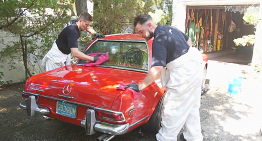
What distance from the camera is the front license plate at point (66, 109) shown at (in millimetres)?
2828

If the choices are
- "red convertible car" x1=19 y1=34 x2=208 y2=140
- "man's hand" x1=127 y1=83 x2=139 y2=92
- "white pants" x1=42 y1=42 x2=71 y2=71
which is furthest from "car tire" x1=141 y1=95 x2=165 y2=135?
"white pants" x1=42 y1=42 x2=71 y2=71

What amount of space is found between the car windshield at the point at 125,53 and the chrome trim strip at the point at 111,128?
1.10 m

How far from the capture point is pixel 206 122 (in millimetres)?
4055

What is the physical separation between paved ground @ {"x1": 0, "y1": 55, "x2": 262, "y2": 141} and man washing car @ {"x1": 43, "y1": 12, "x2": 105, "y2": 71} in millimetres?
1140

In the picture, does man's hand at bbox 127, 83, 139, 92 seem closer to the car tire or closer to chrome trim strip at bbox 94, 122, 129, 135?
chrome trim strip at bbox 94, 122, 129, 135

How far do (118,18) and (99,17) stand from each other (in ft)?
2.16

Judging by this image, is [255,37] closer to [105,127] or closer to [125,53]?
[125,53]

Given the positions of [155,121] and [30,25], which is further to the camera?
[30,25]

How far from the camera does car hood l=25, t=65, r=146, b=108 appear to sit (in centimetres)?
266

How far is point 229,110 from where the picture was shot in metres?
4.67

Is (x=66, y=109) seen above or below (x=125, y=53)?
below

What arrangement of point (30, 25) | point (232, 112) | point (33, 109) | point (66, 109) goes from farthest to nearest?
point (30, 25) → point (232, 112) → point (33, 109) → point (66, 109)

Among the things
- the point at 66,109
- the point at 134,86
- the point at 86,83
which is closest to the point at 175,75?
the point at 134,86

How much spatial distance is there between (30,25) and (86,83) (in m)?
3.64
